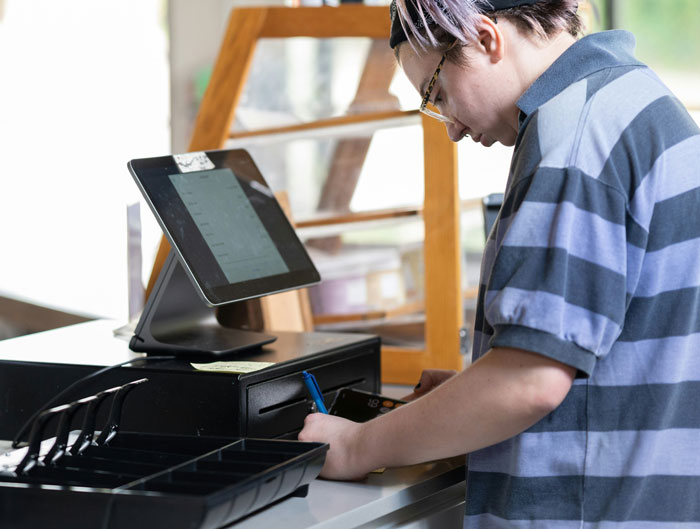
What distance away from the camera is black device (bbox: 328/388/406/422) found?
115 cm

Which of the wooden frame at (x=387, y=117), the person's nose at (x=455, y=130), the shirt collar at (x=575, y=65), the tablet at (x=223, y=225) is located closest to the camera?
the shirt collar at (x=575, y=65)

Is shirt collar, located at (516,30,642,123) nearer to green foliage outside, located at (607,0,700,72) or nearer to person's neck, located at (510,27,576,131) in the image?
person's neck, located at (510,27,576,131)

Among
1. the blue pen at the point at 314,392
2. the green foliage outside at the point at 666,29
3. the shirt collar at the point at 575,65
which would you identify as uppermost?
the green foliage outside at the point at 666,29

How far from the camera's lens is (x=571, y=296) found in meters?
0.81

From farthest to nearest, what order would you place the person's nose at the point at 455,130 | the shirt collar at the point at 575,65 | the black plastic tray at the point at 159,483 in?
the person's nose at the point at 455,130 → the shirt collar at the point at 575,65 → the black plastic tray at the point at 159,483

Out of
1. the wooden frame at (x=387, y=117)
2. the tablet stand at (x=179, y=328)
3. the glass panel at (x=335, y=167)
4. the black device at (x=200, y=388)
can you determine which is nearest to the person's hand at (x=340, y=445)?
the black device at (x=200, y=388)

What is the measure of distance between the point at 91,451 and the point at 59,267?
342 centimetres

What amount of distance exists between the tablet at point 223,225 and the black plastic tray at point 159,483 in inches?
10.0

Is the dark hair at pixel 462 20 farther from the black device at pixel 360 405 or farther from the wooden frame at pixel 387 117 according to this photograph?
the wooden frame at pixel 387 117

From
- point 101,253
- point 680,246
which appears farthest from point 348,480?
point 101,253

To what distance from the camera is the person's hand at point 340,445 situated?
0.99 m

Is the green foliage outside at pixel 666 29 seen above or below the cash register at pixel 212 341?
above

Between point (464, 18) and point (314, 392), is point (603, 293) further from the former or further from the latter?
point (314, 392)

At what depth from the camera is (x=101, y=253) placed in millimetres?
4203
